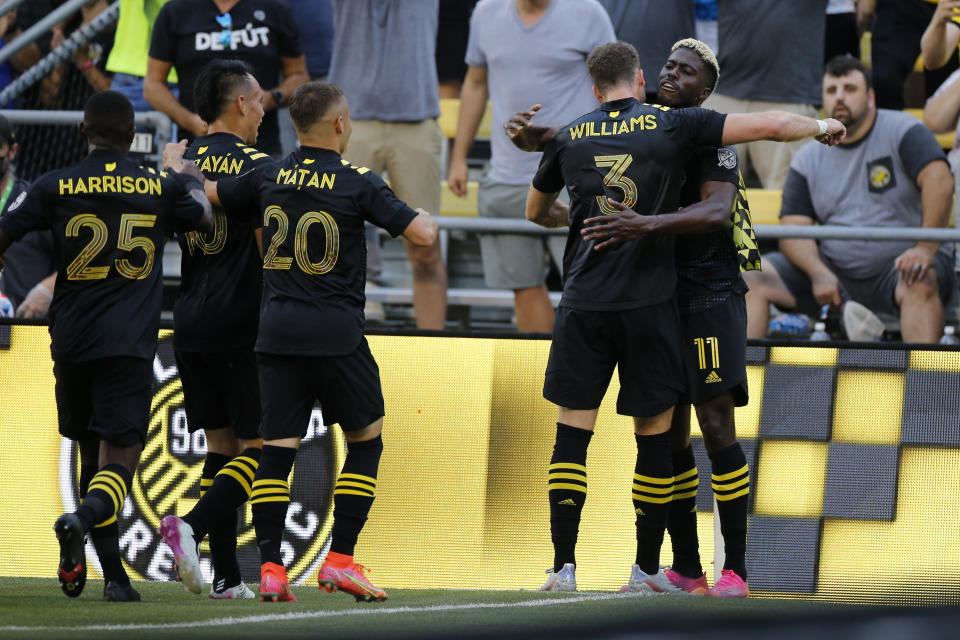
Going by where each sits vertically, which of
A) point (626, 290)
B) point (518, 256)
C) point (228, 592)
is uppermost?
point (518, 256)

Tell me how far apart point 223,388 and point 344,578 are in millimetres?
1138

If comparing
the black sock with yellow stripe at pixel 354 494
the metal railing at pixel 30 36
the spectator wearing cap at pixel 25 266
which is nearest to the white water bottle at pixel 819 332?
the black sock with yellow stripe at pixel 354 494

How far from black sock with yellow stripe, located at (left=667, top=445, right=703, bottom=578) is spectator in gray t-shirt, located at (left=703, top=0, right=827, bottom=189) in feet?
12.7

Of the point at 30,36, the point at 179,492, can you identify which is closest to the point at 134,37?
the point at 30,36

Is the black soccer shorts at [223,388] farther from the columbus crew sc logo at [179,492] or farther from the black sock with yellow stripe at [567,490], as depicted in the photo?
the black sock with yellow stripe at [567,490]

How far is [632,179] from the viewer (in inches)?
229

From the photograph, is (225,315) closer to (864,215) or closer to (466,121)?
(466,121)

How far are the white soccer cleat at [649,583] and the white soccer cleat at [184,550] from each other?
73.6 inches

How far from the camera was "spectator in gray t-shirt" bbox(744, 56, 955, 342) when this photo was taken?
26.8 ft

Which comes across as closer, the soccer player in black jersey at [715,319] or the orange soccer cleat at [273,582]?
the orange soccer cleat at [273,582]

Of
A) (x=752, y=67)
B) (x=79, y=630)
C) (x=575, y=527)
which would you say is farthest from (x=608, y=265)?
(x=752, y=67)

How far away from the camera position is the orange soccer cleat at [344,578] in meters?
5.43

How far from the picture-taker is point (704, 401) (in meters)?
5.96

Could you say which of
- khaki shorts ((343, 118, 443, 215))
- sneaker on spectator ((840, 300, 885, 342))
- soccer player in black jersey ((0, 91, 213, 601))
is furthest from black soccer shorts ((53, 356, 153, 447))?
sneaker on spectator ((840, 300, 885, 342))
